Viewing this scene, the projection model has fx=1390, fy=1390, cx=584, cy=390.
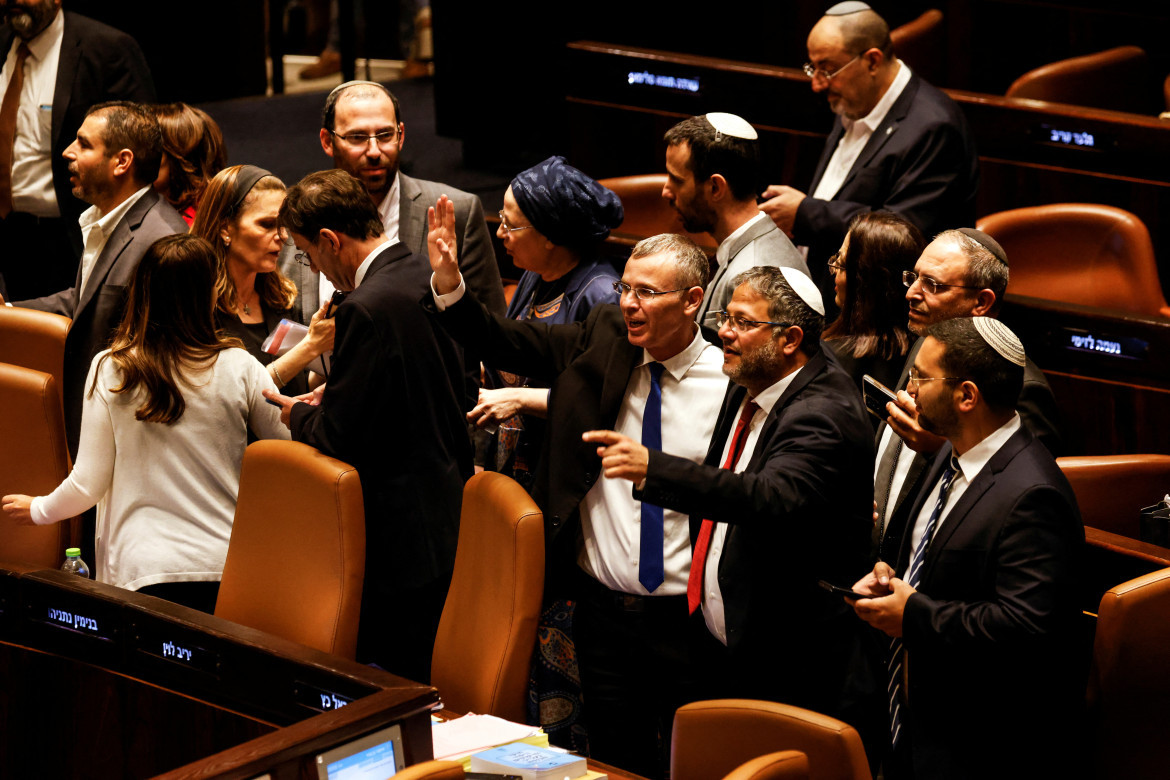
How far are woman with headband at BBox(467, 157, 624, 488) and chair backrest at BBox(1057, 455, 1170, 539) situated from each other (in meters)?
1.22

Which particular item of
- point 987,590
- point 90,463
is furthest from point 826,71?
point 90,463

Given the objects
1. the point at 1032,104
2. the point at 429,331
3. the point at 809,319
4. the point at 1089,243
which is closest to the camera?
the point at 809,319

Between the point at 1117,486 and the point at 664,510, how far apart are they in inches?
48.5

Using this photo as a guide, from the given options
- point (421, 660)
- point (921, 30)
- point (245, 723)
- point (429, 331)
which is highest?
point (921, 30)

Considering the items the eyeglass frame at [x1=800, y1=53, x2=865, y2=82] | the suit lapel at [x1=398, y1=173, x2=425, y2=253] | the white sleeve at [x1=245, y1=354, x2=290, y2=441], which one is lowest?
the white sleeve at [x1=245, y1=354, x2=290, y2=441]

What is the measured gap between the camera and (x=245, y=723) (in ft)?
7.90

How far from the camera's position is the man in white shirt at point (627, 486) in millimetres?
2838

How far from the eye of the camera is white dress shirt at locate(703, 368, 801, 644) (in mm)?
2705

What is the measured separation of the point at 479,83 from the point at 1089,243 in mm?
3353

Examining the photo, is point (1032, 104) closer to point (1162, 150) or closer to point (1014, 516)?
point (1162, 150)

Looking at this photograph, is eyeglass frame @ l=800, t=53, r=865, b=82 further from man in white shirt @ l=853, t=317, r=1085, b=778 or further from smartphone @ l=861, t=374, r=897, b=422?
man in white shirt @ l=853, t=317, r=1085, b=778

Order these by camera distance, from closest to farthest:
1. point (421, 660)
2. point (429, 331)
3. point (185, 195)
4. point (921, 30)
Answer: point (429, 331)
point (421, 660)
point (185, 195)
point (921, 30)

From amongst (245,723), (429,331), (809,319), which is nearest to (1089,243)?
(809,319)

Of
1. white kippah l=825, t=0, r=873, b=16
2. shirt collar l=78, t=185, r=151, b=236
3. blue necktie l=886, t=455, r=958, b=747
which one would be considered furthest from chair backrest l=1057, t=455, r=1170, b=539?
shirt collar l=78, t=185, r=151, b=236
